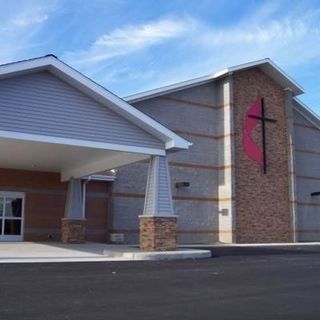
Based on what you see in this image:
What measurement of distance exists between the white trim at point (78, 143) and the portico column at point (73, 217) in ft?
23.1

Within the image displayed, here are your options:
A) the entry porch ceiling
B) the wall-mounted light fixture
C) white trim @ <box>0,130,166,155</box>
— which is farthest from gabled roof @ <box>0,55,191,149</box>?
the wall-mounted light fixture

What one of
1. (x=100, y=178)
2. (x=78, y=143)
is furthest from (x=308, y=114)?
(x=78, y=143)

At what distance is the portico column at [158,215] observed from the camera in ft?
56.3

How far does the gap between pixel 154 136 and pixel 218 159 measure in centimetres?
1228

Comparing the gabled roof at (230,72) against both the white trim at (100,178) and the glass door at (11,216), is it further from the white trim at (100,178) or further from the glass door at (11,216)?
the glass door at (11,216)

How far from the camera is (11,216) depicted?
24.0 metres

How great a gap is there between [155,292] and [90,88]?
8.86 meters

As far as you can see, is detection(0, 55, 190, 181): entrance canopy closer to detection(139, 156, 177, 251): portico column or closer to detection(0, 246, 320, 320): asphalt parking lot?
detection(139, 156, 177, 251): portico column

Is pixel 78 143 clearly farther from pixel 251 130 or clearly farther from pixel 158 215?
pixel 251 130

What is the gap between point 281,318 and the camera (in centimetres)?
669

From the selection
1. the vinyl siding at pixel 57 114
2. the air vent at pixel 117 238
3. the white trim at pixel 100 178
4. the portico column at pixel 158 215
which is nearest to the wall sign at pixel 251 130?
the white trim at pixel 100 178

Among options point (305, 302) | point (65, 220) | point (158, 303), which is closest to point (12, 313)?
point (158, 303)

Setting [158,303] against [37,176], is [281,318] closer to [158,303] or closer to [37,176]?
[158,303]

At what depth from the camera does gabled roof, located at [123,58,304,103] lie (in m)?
27.0
